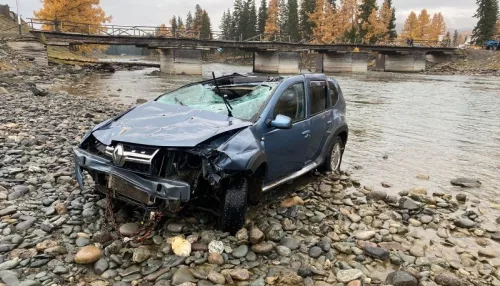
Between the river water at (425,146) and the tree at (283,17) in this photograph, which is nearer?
the river water at (425,146)

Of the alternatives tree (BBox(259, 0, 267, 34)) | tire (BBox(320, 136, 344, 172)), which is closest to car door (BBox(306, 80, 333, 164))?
tire (BBox(320, 136, 344, 172))

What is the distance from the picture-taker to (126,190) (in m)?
4.17

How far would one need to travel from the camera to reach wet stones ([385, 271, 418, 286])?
3.92 meters

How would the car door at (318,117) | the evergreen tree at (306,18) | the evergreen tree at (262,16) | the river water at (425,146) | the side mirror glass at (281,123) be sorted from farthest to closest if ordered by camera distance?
the evergreen tree at (262,16)
the evergreen tree at (306,18)
the river water at (425,146)
the car door at (318,117)
the side mirror glass at (281,123)

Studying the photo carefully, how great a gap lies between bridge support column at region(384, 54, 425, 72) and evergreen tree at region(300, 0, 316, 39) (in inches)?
1213

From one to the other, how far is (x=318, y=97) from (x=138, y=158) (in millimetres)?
3595

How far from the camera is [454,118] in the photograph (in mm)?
17234

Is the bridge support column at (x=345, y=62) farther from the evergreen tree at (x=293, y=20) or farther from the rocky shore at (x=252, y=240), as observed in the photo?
the rocky shore at (x=252, y=240)

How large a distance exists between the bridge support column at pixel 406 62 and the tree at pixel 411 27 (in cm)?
4221

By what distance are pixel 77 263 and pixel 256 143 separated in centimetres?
227

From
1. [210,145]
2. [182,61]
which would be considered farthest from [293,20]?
[210,145]

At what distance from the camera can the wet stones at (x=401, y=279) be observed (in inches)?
154

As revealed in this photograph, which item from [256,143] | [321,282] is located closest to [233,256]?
[321,282]

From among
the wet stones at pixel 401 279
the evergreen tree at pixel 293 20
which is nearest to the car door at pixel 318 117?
the wet stones at pixel 401 279
